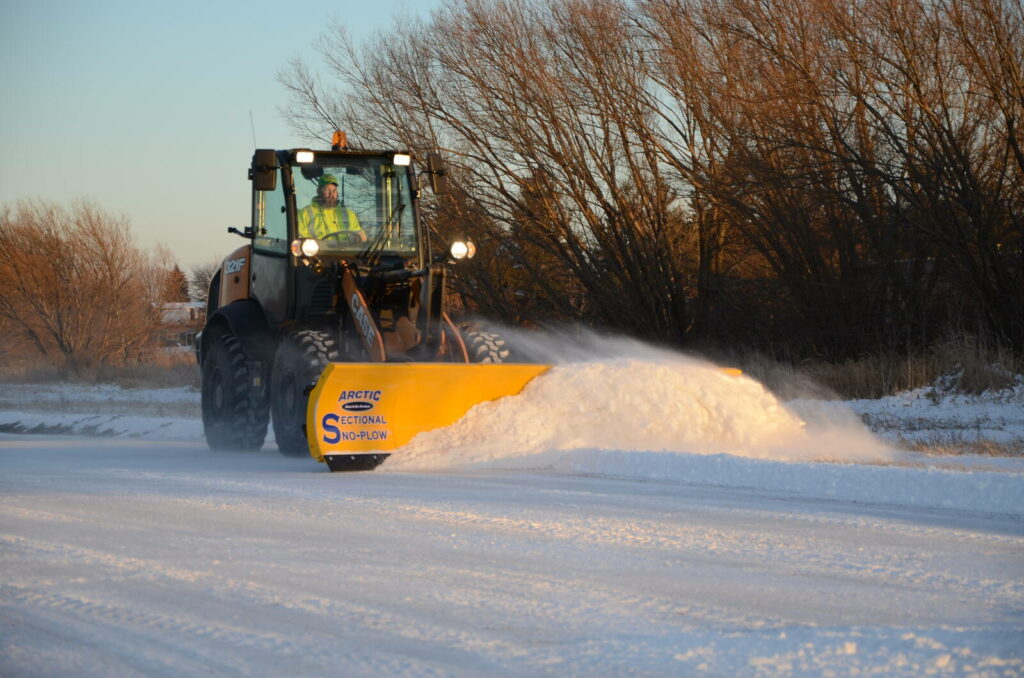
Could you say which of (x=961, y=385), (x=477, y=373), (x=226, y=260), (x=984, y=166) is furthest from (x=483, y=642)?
(x=984, y=166)

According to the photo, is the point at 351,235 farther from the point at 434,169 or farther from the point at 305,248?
the point at 434,169

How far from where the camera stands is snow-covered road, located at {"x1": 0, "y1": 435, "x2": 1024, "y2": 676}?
3502 millimetres

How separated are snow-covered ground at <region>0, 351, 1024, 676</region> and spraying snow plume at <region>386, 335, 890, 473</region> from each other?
0.02 meters

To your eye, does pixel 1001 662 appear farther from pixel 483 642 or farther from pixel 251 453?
pixel 251 453

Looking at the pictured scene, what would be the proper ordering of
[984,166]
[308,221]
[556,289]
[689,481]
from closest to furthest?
[689,481]
[308,221]
[984,166]
[556,289]

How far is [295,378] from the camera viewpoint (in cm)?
939

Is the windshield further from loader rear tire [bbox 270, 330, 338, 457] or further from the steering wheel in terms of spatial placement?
loader rear tire [bbox 270, 330, 338, 457]

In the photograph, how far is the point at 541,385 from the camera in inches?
356

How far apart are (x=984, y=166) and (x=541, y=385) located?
9082mm

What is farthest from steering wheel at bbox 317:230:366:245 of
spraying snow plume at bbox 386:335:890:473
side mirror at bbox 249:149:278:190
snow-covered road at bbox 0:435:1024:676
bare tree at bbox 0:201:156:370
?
bare tree at bbox 0:201:156:370

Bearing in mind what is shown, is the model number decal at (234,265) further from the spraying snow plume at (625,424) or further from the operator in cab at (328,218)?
the spraying snow plume at (625,424)

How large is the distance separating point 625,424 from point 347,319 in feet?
8.55

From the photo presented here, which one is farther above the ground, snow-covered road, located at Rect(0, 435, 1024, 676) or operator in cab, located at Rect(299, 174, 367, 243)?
operator in cab, located at Rect(299, 174, 367, 243)

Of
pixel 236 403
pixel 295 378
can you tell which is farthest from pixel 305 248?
pixel 236 403
